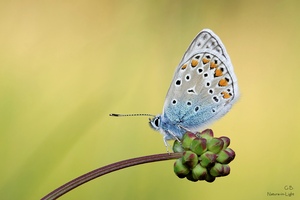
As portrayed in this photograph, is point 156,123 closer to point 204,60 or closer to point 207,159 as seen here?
point 204,60

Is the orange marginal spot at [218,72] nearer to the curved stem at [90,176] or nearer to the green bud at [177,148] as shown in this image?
the green bud at [177,148]

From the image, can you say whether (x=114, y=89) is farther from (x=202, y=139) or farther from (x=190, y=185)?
(x=202, y=139)

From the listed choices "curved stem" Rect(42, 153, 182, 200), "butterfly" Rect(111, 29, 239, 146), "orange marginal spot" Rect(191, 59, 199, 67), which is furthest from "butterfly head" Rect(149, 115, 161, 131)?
"curved stem" Rect(42, 153, 182, 200)

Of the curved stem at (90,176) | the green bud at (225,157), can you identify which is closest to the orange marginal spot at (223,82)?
the green bud at (225,157)

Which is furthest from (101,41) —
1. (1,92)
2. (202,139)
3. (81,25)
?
(202,139)

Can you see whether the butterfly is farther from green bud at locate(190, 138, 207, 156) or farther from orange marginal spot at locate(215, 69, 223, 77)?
green bud at locate(190, 138, 207, 156)

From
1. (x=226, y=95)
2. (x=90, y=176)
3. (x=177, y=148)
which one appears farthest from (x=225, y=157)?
(x=226, y=95)
